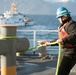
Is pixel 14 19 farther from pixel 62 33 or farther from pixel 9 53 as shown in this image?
pixel 9 53

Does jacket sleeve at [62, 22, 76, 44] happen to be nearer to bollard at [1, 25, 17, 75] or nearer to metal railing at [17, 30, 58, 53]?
bollard at [1, 25, 17, 75]

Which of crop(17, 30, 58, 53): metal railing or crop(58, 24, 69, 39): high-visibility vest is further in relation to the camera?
crop(17, 30, 58, 53): metal railing

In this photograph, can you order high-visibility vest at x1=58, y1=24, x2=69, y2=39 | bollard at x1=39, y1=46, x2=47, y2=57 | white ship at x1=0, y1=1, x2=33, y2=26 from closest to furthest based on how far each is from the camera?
high-visibility vest at x1=58, y1=24, x2=69, y2=39 < bollard at x1=39, y1=46, x2=47, y2=57 < white ship at x1=0, y1=1, x2=33, y2=26

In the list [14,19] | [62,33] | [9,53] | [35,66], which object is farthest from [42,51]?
[14,19]

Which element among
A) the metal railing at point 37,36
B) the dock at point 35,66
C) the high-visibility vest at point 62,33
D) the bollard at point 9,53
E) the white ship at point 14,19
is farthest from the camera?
the white ship at point 14,19

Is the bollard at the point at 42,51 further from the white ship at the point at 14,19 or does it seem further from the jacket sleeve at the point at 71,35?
the white ship at the point at 14,19

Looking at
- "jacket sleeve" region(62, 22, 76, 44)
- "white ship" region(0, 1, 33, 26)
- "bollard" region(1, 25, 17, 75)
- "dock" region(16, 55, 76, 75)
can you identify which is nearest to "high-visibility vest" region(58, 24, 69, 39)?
"jacket sleeve" region(62, 22, 76, 44)

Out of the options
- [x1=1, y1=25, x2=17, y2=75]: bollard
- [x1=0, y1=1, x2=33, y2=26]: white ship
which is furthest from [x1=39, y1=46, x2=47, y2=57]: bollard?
[x1=0, y1=1, x2=33, y2=26]: white ship

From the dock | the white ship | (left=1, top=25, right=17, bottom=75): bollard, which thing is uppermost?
the white ship

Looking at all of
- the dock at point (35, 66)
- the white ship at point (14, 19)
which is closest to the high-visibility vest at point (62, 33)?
the dock at point (35, 66)

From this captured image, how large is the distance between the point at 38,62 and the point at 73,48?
5235 millimetres

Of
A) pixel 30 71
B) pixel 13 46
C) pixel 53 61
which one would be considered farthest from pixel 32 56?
pixel 13 46

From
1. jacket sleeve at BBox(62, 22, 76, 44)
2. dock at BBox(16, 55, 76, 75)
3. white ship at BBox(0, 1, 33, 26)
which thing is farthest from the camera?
white ship at BBox(0, 1, 33, 26)

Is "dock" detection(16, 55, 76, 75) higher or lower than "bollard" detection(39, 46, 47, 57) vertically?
lower
